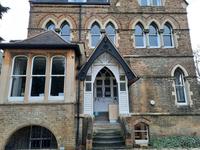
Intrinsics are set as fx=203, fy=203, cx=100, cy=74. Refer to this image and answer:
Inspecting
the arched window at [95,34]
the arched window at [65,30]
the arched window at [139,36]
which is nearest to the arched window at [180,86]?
the arched window at [139,36]

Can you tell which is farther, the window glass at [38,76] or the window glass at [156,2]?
the window glass at [156,2]

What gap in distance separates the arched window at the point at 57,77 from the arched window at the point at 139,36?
21.2 feet

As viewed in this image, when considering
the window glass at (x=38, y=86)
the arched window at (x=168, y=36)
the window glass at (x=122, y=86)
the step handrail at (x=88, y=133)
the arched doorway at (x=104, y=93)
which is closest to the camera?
the step handrail at (x=88, y=133)

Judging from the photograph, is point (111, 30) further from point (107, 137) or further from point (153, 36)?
point (107, 137)

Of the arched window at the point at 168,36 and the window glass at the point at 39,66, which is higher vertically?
the arched window at the point at 168,36

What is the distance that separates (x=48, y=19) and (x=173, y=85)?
10336mm

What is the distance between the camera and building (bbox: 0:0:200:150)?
1029cm

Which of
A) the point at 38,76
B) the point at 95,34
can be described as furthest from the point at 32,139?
the point at 95,34

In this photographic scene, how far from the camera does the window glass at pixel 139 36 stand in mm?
15336

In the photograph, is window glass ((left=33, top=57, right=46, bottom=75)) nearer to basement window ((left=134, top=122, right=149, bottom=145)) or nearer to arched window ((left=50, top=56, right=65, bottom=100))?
arched window ((left=50, top=56, right=65, bottom=100))

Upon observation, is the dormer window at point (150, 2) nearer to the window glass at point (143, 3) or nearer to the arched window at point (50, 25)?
the window glass at point (143, 3)

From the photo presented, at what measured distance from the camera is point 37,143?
10.7 meters

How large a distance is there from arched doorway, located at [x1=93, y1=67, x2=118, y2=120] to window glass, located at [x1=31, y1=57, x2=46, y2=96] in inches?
162

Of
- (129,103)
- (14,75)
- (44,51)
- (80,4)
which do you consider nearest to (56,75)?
(44,51)
